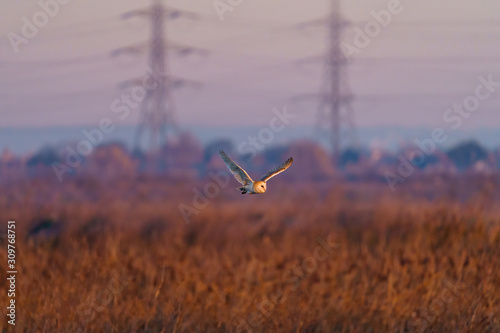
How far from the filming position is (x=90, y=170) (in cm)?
4484

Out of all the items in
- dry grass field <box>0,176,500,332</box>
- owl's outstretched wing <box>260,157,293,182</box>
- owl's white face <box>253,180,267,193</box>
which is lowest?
dry grass field <box>0,176,500,332</box>

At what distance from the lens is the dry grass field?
10320mm

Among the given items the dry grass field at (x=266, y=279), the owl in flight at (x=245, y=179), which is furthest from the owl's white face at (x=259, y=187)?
the dry grass field at (x=266, y=279)

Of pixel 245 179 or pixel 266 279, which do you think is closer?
pixel 245 179

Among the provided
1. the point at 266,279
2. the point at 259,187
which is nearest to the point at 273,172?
the point at 259,187

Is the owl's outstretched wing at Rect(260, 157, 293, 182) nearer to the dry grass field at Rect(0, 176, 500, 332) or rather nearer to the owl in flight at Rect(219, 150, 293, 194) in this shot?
the owl in flight at Rect(219, 150, 293, 194)

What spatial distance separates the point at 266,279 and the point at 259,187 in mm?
9723

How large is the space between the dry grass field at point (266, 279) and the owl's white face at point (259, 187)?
6.07 m

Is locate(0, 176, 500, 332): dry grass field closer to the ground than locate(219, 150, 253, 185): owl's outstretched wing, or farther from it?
closer to the ground

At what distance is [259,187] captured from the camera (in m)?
3.65

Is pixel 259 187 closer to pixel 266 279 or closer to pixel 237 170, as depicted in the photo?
pixel 237 170

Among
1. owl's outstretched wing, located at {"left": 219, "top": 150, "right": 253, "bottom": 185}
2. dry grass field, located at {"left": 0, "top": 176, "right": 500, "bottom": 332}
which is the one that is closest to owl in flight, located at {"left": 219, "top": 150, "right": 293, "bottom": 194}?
owl's outstretched wing, located at {"left": 219, "top": 150, "right": 253, "bottom": 185}

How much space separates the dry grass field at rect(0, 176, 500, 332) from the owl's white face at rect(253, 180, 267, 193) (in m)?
6.07

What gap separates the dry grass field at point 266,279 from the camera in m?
10.3
